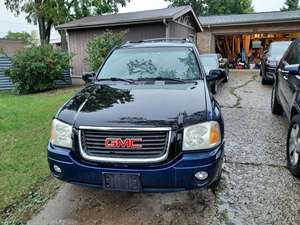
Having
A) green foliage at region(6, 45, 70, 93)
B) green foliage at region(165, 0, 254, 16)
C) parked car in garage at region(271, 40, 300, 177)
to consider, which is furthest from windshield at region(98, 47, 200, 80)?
green foliage at region(165, 0, 254, 16)

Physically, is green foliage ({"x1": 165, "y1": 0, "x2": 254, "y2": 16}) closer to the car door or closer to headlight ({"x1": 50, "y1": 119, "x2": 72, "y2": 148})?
the car door

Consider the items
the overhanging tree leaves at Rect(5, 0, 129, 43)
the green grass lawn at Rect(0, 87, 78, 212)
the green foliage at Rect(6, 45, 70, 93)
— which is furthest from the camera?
the overhanging tree leaves at Rect(5, 0, 129, 43)

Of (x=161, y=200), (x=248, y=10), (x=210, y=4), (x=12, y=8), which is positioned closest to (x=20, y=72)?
(x=161, y=200)

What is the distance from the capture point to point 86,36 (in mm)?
15344

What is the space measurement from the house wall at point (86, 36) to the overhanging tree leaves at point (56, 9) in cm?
618

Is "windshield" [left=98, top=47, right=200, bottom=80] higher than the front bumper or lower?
higher

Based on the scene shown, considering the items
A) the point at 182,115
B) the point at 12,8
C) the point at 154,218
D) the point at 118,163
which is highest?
the point at 12,8

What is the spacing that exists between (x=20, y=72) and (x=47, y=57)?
1.28 metres

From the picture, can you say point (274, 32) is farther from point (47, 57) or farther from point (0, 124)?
point (0, 124)

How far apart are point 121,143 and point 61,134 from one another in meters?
0.66

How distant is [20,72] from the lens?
12633 millimetres

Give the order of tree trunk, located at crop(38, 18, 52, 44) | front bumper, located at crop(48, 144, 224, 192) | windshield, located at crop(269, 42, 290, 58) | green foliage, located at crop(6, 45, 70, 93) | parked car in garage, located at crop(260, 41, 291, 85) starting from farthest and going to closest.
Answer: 1. tree trunk, located at crop(38, 18, 52, 44)
2. green foliage, located at crop(6, 45, 70, 93)
3. windshield, located at crop(269, 42, 290, 58)
4. parked car in garage, located at crop(260, 41, 291, 85)
5. front bumper, located at crop(48, 144, 224, 192)

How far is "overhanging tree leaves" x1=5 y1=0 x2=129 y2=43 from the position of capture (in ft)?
68.0

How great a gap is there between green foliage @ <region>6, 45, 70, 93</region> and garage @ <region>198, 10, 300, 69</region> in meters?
11.7
